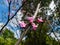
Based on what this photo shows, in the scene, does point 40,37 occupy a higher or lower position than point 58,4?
lower

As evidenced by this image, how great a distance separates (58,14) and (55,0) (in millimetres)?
785

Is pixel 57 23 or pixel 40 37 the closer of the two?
pixel 40 37

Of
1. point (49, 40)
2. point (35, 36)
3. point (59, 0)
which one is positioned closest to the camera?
point (49, 40)

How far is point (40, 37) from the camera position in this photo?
9703mm

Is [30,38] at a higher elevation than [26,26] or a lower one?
lower

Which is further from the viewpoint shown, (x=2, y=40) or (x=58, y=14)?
(x=58, y=14)

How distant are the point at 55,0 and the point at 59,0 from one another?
0.23 metres

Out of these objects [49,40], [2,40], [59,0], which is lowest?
[49,40]

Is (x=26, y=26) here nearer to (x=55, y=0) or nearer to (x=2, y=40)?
(x=2, y=40)

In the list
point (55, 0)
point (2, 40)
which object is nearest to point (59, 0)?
point (55, 0)

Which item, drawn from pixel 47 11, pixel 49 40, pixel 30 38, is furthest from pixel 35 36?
pixel 47 11

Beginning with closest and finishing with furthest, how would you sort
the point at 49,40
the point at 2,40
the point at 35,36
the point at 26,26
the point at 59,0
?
the point at 26,26, the point at 2,40, the point at 49,40, the point at 35,36, the point at 59,0

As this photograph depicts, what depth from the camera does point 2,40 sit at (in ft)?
25.0

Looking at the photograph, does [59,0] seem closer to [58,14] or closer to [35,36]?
[58,14]
